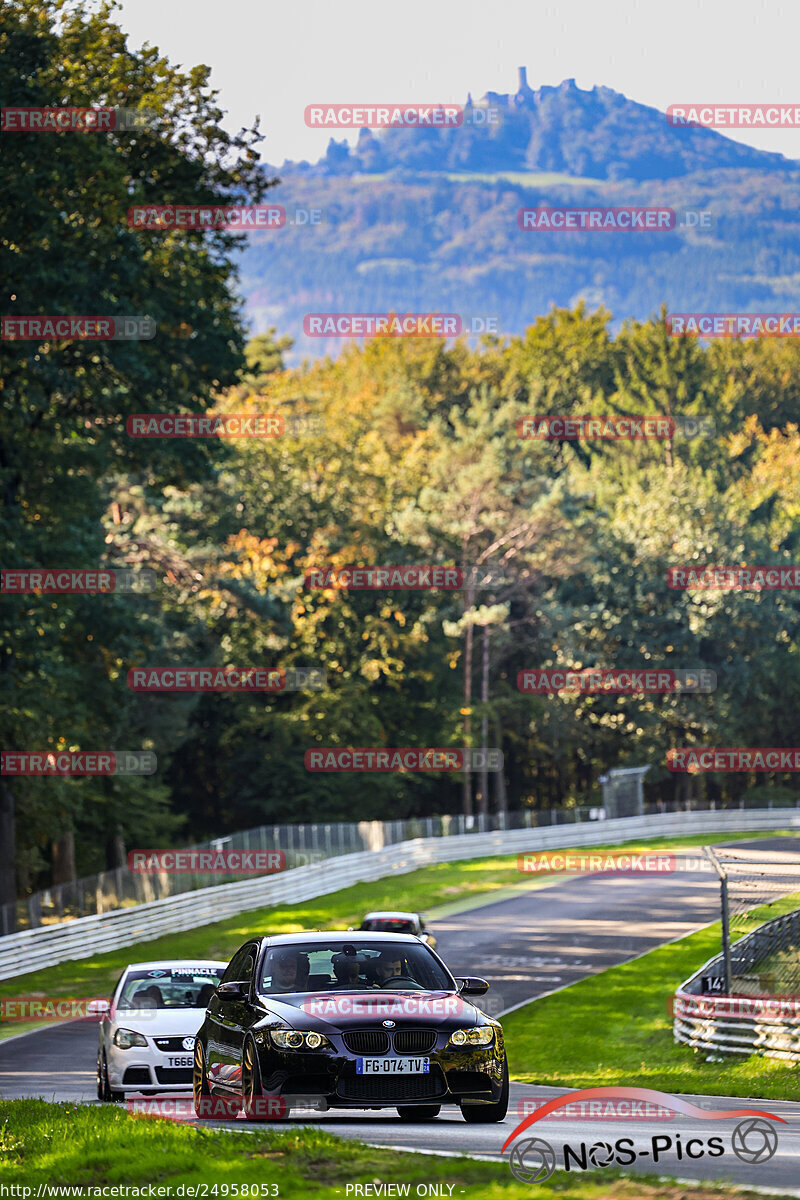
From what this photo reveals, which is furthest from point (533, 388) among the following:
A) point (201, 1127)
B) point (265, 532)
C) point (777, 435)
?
point (201, 1127)

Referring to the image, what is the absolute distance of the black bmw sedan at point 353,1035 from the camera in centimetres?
1008

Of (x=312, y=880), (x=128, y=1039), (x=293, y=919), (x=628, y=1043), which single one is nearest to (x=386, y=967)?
(x=128, y=1039)

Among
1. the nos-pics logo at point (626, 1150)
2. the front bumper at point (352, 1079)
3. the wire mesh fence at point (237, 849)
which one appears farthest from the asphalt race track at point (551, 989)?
the wire mesh fence at point (237, 849)

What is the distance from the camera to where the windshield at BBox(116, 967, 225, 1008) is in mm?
15492

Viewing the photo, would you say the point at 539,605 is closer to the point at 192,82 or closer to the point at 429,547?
the point at 429,547

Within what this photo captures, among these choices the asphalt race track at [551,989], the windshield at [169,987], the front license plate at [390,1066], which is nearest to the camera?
the asphalt race track at [551,989]

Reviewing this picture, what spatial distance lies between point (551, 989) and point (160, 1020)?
Answer: 1516 cm

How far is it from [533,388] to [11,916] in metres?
67.5

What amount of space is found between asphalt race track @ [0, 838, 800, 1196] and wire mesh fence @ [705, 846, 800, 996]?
474 cm

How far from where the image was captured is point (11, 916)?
115ft

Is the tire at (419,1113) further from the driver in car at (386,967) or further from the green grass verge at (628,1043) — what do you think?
the green grass verge at (628,1043)

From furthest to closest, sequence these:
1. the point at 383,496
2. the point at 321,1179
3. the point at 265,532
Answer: the point at 383,496
the point at 265,532
the point at 321,1179

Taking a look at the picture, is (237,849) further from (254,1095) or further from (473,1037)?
(473,1037)

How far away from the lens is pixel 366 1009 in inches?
408
